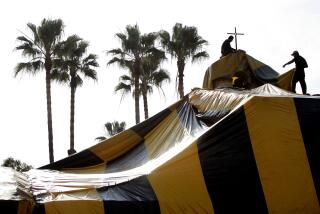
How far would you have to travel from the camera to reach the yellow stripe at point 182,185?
6.72m

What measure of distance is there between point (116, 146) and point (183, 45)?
15.5 metres

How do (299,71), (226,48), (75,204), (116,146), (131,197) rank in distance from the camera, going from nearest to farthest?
(75,204) → (131,197) → (116,146) → (299,71) → (226,48)

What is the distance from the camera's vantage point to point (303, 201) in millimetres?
6973

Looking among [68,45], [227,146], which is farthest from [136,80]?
[227,146]

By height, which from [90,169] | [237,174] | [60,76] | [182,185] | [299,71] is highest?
[60,76]

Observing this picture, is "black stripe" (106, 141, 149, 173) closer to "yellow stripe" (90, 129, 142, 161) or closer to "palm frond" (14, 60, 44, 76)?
"yellow stripe" (90, 129, 142, 161)

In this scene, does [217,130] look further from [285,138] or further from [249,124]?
[285,138]

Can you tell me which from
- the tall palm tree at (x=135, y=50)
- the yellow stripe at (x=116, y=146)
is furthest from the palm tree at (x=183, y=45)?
the yellow stripe at (x=116, y=146)

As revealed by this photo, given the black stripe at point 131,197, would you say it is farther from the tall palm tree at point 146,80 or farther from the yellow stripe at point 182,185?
the tall palm tree at point 146,80

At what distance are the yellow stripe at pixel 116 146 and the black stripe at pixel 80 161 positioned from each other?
0.09 m

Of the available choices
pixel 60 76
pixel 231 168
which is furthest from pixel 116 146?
pixel 60 76

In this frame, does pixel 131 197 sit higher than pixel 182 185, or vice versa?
pixel 182 185

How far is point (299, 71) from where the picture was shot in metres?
11.4

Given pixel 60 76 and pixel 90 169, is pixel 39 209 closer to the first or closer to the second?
pixel 90 169
